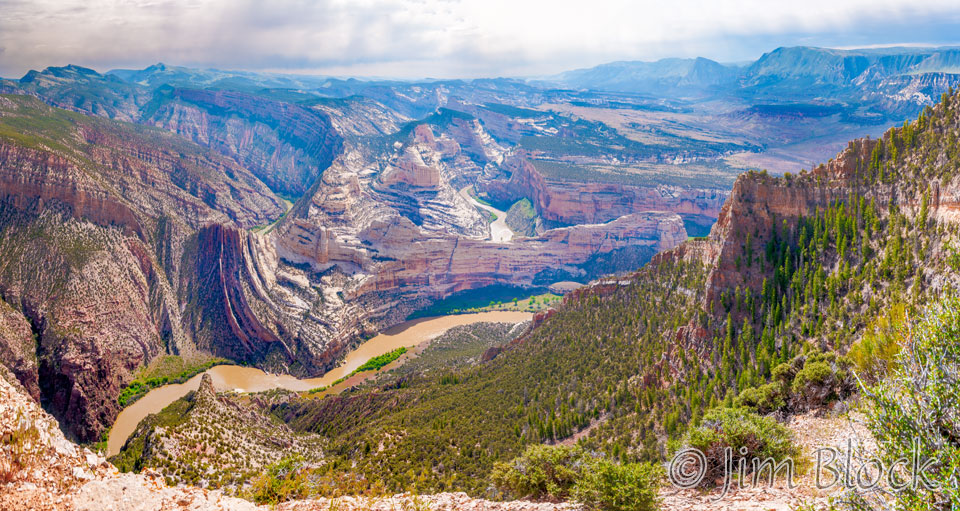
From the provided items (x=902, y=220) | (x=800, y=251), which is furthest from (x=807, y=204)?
(x=902, y=220)

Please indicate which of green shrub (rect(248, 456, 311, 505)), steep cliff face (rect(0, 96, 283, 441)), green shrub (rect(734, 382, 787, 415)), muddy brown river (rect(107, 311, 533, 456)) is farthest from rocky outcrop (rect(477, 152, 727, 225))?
green shrub (rect(248, 456, 311, 505))

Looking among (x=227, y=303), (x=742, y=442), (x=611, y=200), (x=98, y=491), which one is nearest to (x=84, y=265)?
(x=227, y=303)

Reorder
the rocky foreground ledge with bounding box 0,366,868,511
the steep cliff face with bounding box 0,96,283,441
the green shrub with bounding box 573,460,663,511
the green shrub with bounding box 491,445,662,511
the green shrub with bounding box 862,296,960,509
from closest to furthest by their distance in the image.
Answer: the green shrub with bounding box 862,296,960,509 → the rocky foreground ledge with bounding box 0,366,868,511 → the green shrub with bounding box 573,460,663,511 → the green shrub with bounding box 491,445,662,511 → the steep cliff face with bounding box 0,96,283,441

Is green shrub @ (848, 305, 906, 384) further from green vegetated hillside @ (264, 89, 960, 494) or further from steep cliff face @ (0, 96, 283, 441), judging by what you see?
steep cliff face @ (0, 96, 283, 441)

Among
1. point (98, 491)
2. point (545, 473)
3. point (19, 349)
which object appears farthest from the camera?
point (19, 349)

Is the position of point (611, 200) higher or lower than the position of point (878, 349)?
lower

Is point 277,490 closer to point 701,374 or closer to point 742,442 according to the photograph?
point 742,442
